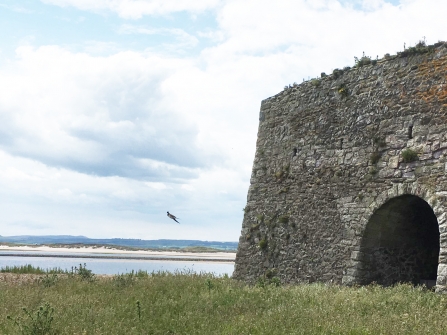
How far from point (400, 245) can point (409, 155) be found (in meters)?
2.85

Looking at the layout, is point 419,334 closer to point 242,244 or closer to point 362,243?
point 362,243

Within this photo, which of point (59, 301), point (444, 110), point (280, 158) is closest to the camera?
point (59, 301)

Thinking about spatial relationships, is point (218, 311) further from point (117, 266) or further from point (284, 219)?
point (117, 266)

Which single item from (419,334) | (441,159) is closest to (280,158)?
(441,159)

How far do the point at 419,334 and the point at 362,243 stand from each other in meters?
6.34

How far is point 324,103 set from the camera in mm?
15875

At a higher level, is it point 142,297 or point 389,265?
point 389,265

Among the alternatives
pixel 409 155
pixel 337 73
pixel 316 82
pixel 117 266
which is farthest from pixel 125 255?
pixel 409 155

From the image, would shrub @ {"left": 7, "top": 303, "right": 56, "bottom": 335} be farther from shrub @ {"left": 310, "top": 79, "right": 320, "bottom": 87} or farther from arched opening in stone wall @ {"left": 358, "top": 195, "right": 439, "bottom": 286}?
shrub @ {"left": 310, "top": 79, "right": 320, "bottom": 87}

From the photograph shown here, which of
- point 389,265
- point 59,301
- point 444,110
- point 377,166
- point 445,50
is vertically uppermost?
point 445,50

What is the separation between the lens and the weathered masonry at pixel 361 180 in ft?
41.5

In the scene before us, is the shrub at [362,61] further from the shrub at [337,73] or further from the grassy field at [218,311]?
the grassy field at [218,311]

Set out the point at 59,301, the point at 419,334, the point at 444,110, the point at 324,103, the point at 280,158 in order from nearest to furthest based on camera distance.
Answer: the point at 419,334, the point at 59,301, the point at 444,110, the point at 324,103, the point at 280,158

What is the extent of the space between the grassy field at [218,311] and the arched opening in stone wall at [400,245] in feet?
5.04
